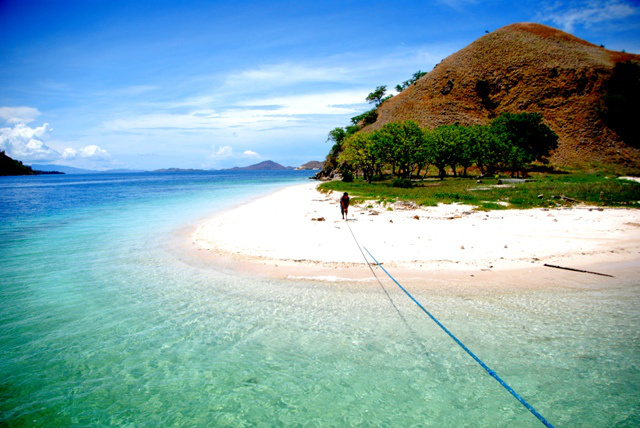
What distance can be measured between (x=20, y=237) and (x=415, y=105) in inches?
3961

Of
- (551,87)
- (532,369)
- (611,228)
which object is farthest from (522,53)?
(532,369)

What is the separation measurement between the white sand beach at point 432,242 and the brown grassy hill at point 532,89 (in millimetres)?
70429

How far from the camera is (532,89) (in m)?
89.8

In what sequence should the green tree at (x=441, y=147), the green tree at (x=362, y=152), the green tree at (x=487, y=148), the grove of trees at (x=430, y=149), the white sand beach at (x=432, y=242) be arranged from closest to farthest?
the white sand beach at (x=432, y=242), the grove of trees at (x=430, y=149), the green tree at (x=441, y=147), the green tree at (x=487, y=148), the green tree at (x=362, y=152)

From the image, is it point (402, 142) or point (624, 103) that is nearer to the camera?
point (402, 142)

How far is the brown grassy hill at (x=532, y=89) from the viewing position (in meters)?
75.8

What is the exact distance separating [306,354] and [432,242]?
9233 millimetres

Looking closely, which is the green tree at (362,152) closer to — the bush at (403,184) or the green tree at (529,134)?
the bush at (403,184)

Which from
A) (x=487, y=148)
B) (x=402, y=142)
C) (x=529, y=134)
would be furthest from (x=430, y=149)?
(x=529, y=134)

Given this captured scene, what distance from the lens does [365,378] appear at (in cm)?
561

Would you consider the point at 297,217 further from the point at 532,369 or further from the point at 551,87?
the point at 551,87

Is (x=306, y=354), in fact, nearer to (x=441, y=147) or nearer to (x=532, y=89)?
(x=441, y=147)

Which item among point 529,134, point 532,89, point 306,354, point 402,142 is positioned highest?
point 532,89

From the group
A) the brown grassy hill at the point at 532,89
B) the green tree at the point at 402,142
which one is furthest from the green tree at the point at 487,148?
the brown grassy hill at the point at 532,89
